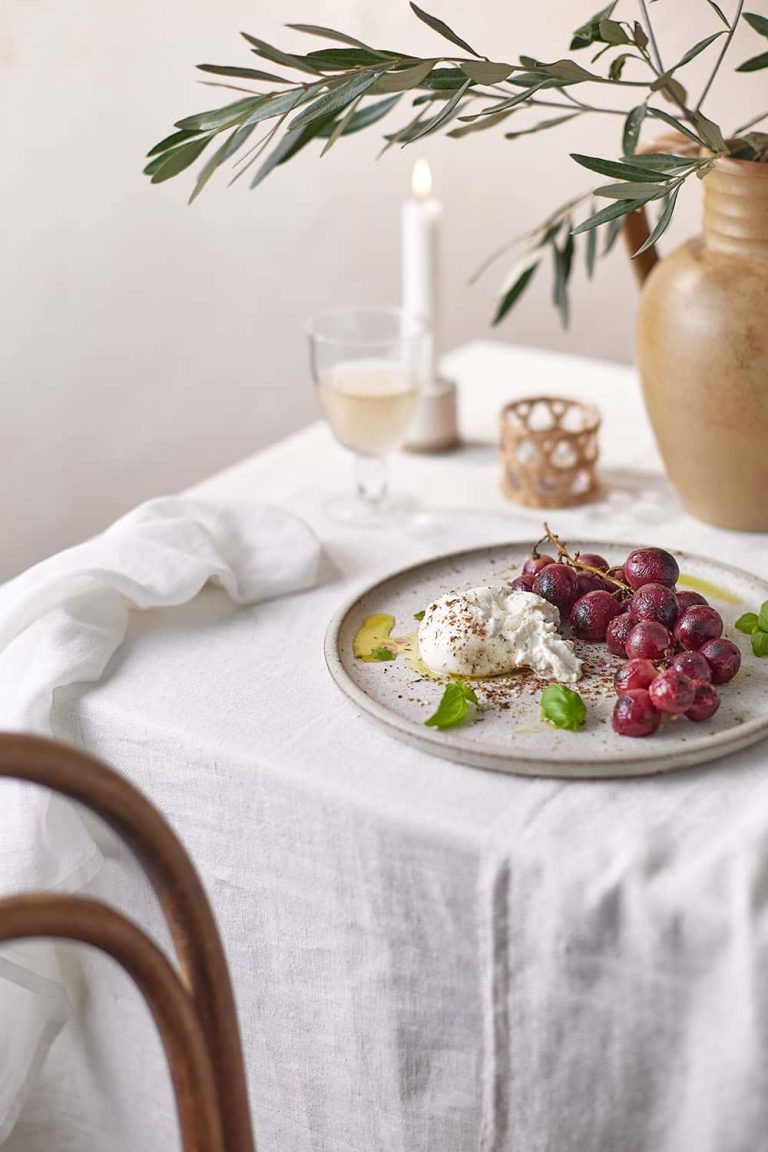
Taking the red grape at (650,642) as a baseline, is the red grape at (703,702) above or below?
below

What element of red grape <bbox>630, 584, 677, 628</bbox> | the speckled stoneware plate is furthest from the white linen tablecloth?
red grape <bbox>630, 584, 677, 628</bbox>

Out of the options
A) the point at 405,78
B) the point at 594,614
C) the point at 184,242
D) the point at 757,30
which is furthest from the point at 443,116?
the point at 184,242

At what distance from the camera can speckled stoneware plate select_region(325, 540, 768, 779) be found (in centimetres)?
76

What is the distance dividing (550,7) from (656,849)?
105 centimetres

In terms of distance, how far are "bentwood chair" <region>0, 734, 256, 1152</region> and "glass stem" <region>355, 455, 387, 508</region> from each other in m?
0.63

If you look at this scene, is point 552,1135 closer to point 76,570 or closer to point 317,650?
point 317,650

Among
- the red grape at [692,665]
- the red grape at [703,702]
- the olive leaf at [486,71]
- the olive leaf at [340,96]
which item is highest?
the olive leaf at [486,71]

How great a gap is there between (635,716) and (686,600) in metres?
0.15

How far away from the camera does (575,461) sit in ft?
3.99

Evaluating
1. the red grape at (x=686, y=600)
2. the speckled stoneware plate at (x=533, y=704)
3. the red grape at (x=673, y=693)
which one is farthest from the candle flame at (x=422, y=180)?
the red grape at (x=673, y=693)

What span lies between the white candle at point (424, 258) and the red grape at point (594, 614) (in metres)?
0.48

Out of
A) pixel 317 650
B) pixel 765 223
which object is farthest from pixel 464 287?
pixel 317 650

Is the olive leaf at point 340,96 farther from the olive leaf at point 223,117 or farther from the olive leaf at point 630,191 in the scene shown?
the olive leaf at point 630,191

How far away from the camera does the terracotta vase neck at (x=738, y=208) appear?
1.00 metres
